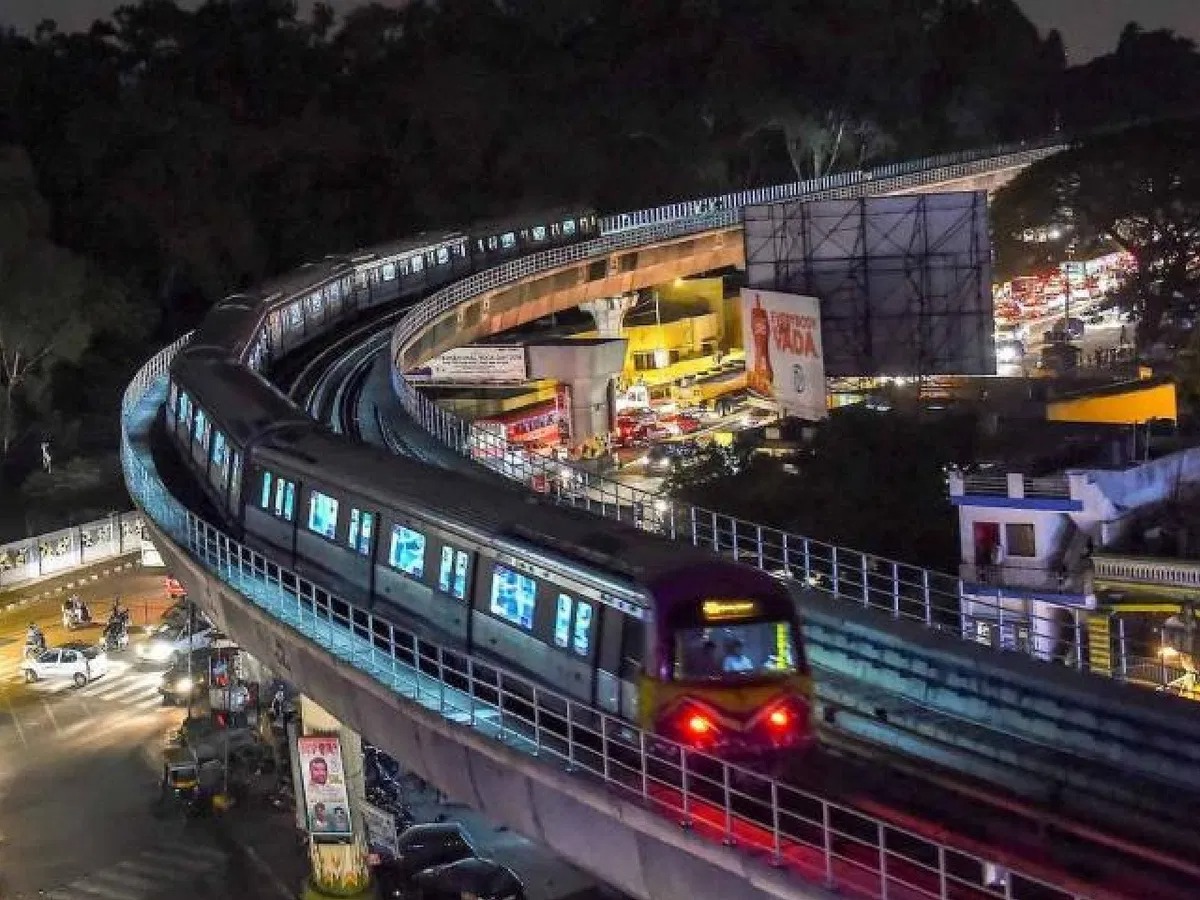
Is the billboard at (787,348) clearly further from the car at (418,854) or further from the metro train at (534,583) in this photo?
the metro train at (534,583)

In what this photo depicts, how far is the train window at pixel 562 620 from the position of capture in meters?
15.8

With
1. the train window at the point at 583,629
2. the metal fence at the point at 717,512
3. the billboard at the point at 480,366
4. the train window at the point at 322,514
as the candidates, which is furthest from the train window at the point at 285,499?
the billboard at the point at 480,366

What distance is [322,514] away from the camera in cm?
2047

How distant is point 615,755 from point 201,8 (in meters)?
61.5

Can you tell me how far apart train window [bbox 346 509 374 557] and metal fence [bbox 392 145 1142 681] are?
2.85 m

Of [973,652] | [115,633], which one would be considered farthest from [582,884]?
[115,633]

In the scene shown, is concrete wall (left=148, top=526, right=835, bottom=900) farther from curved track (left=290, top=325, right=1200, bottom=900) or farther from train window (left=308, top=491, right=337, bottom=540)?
curved track (left=290, top=325, right=1200, bottom=900)

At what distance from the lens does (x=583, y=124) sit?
77438mm

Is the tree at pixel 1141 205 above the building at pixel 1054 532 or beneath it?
above

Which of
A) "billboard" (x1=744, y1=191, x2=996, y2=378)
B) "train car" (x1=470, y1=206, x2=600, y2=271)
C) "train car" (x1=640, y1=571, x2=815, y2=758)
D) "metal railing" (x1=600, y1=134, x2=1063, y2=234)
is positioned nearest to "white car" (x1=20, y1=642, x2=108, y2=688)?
"billboard" (x1=744, y1=191, x2=996, y2=378)

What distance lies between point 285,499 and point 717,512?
397 inches

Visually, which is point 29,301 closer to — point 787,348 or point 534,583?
point 787,348

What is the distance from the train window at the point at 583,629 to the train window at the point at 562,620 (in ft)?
0.39

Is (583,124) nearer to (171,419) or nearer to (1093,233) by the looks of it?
(1093,233)
